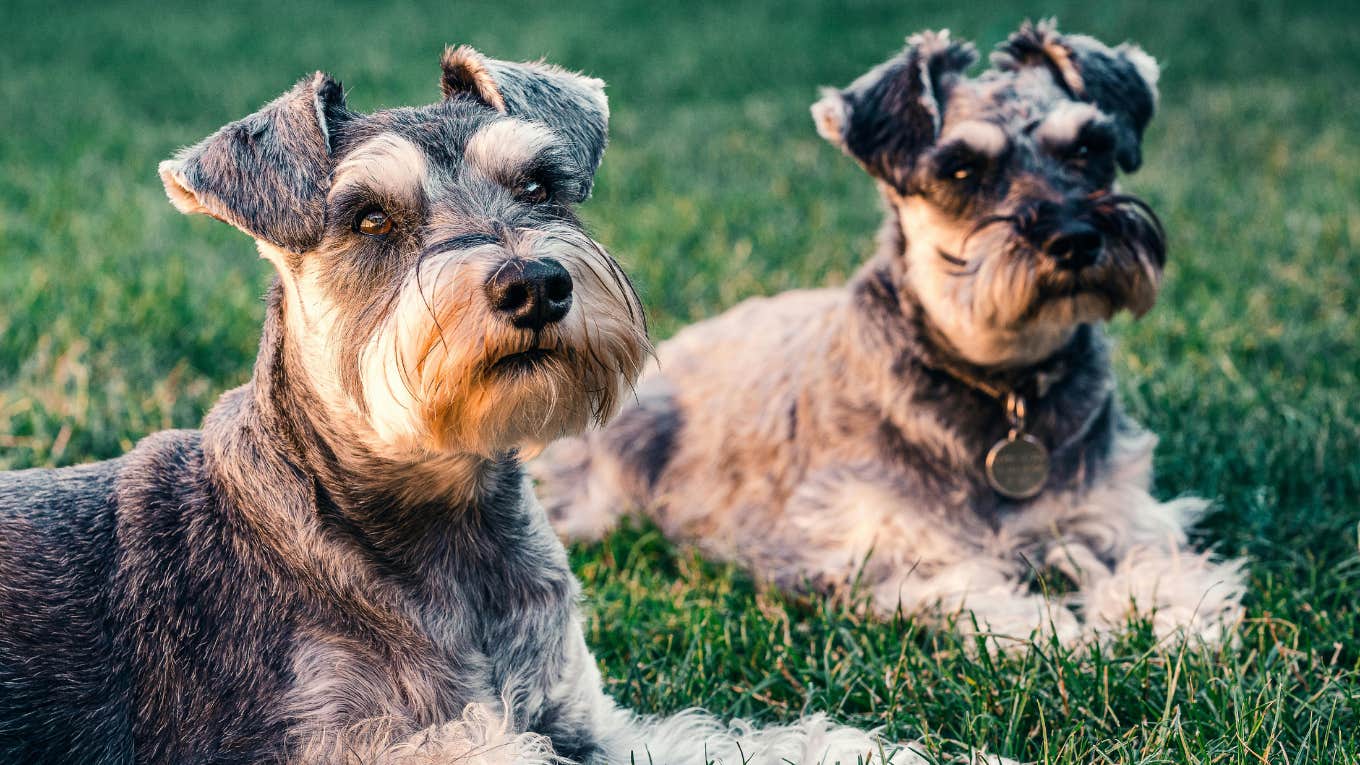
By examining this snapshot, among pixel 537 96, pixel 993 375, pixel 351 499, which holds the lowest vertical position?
pixel 993 375

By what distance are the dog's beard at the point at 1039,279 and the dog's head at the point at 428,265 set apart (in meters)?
1.84

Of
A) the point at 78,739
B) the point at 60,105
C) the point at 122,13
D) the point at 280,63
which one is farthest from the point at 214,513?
the point at 122,13

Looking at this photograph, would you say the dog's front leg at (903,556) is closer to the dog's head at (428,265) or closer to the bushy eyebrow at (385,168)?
the dog's head at (428,265)

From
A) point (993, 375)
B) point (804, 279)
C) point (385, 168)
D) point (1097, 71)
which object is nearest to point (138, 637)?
point (385, 168)

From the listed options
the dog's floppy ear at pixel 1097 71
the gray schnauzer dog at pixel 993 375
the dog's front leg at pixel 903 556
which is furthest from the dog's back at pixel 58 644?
the dog's floppy ear at pixel 1097 71

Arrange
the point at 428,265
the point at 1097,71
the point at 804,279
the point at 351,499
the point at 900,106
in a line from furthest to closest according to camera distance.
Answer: the point at 804,279, the point at 1097,71, the point at 900,106, the point at 351,499, the point at 428,265

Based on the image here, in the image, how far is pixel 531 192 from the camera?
3.54m

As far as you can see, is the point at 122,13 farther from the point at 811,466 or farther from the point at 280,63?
the point at 811,466

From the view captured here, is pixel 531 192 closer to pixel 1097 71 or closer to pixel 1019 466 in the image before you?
pixel 1019 466

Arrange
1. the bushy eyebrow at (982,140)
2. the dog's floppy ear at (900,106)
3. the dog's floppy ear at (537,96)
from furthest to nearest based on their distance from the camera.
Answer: the dog's floppy ear at (900,106), the bushy eyebrow at (982,140), the dog's floppy ear at (537,96)

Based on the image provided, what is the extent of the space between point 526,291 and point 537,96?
984 mm

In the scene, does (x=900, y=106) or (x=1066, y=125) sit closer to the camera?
(x=1066, y=125)

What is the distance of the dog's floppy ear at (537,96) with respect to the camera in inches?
144

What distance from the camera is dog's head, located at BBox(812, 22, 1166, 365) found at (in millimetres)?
4711
